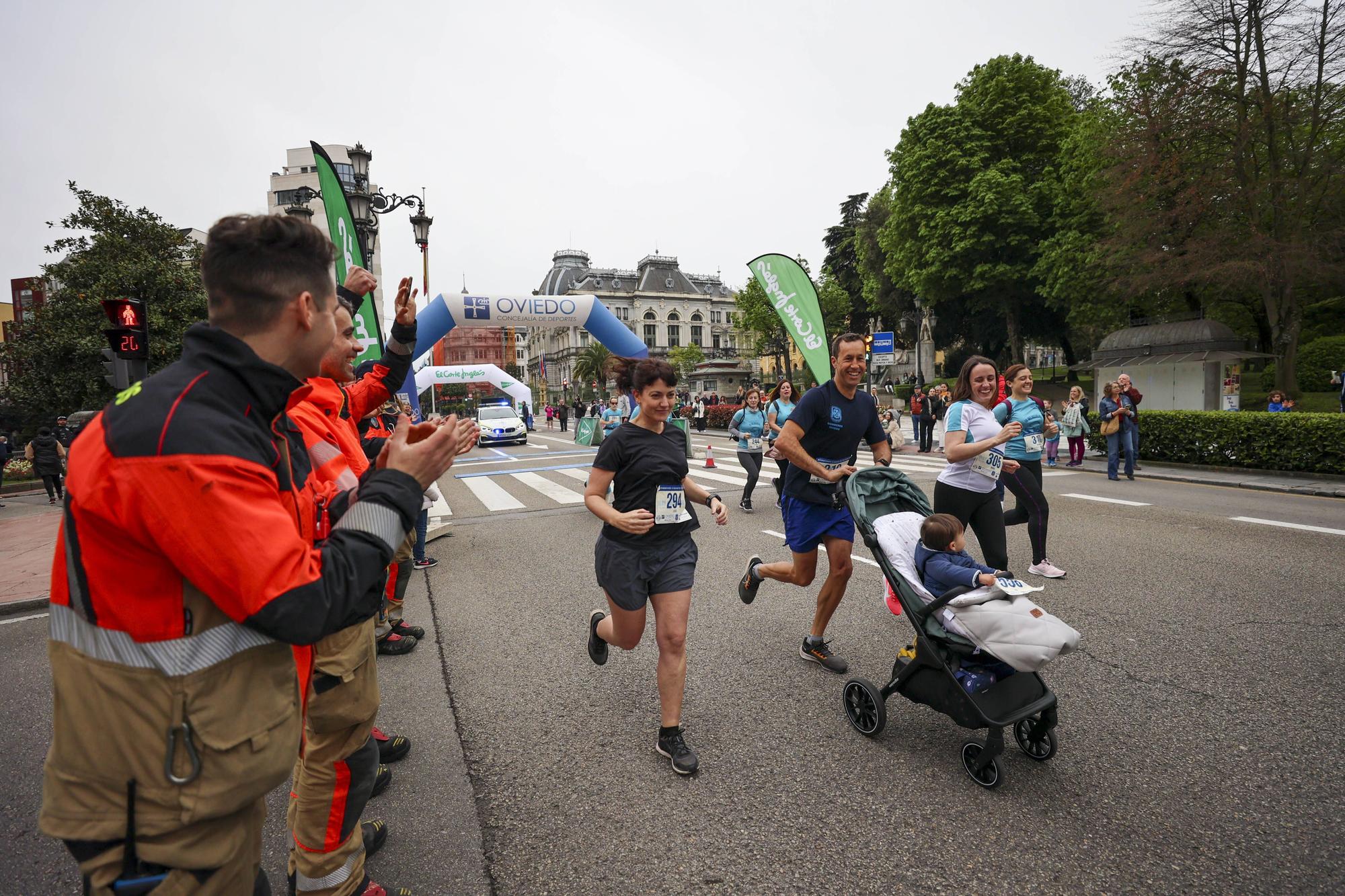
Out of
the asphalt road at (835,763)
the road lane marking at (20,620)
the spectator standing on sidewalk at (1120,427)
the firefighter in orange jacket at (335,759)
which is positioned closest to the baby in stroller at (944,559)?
the asphalt road at (835,763)

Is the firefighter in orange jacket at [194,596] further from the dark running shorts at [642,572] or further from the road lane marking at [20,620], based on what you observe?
the road lane marking at [20,620]

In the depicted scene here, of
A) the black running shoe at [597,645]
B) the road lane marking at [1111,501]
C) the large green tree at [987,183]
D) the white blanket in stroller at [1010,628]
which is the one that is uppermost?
the large green tree at [987,183]

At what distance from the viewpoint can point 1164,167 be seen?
1870 cm

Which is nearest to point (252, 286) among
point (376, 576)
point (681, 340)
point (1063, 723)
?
point (376, 576)

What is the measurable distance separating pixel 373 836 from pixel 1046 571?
5638 mm

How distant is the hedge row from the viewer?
11.3 meters

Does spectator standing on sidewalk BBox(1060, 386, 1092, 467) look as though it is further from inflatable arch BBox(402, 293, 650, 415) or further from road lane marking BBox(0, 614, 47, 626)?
road lane marking BBox(0, 614, 47, 626)

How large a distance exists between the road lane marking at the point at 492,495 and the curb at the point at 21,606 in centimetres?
569

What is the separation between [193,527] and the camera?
1212 mm

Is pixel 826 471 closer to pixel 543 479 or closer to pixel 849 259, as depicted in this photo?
pixel 543 479

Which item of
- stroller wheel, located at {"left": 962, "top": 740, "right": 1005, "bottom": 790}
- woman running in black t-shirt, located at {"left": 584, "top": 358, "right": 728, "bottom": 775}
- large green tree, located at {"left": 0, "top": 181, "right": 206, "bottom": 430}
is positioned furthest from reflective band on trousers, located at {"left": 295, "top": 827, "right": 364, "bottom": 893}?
large green tree, located at {"left": 0, "top": 181, "right": 206, "bottom": 430}

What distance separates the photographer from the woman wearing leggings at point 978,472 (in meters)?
4.79

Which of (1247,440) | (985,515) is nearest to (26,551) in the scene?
(985,515)

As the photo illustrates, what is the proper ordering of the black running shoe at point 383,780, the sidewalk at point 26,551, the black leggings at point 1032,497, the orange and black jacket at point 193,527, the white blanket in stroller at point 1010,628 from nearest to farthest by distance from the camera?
the orange and black jacket at point 193,527, the white blanket in stroller at point 1010,628, the black running shoe at point 383,780, the black leggings at point 1032,497, the sidewalk at point 26,551
